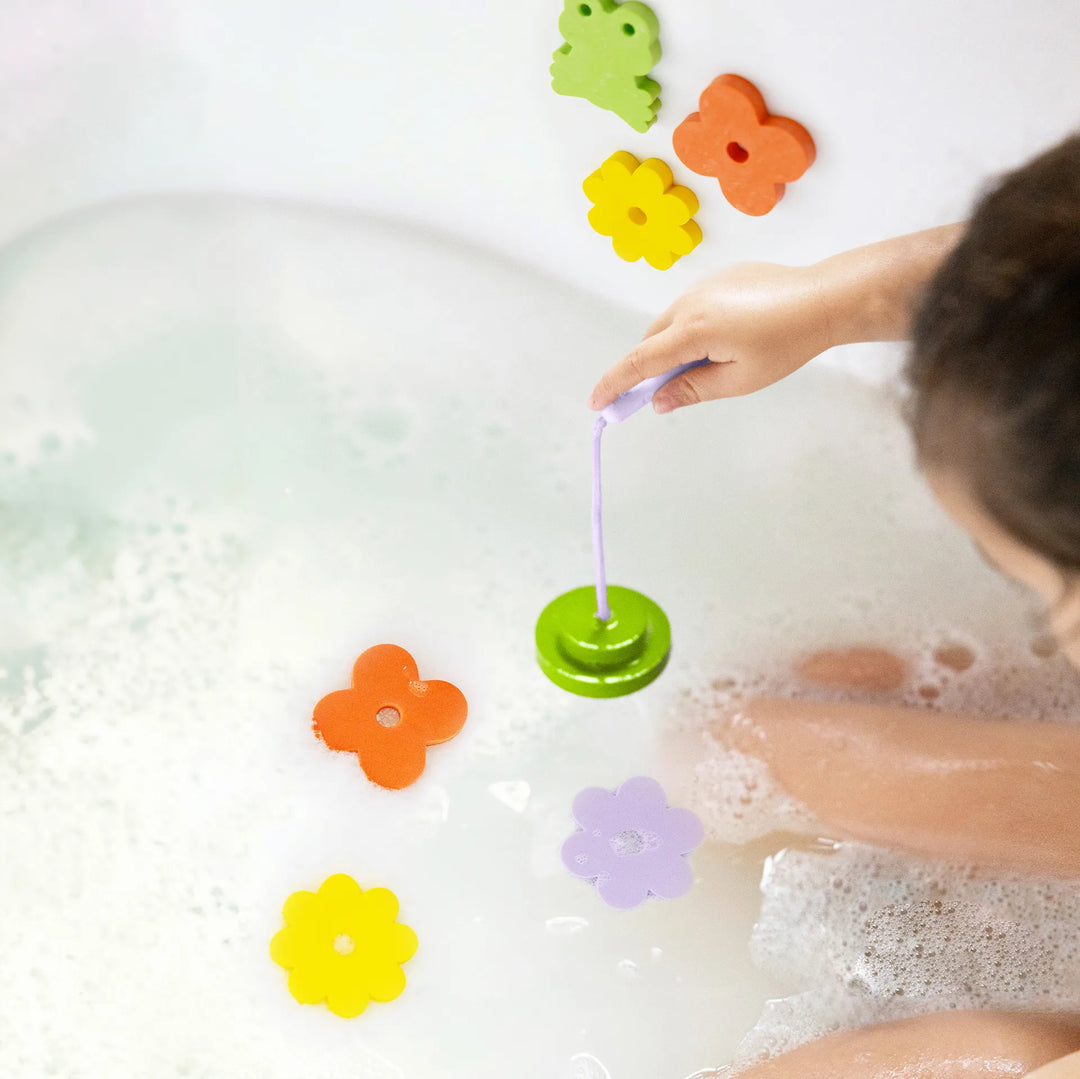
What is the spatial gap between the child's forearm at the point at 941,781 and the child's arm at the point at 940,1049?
13 centimetres

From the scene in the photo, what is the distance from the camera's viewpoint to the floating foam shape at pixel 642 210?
1133mm

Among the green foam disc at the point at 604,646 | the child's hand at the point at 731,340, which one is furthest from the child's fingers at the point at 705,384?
the green foam disc at the point at 604,646

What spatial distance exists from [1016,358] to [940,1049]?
0.49 m

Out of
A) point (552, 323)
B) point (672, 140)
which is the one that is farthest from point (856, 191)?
point (552, 323)

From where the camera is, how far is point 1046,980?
3.13ft

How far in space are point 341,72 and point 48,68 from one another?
0.26 m

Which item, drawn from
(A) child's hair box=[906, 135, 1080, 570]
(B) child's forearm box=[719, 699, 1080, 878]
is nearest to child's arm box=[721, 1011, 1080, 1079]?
(B) child's forearm box=[719, 699, 1080, 878]

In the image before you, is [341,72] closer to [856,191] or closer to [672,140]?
[672,140]

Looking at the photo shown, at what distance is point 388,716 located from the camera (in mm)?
1067

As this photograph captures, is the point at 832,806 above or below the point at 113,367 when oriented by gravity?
below

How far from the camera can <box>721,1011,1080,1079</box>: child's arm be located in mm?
817

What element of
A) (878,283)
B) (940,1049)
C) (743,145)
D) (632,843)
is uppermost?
(743,145)

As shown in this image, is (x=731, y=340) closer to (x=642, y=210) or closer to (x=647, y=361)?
(x=647, y=361)

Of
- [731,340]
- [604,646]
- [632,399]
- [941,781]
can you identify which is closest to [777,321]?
[731,340]
